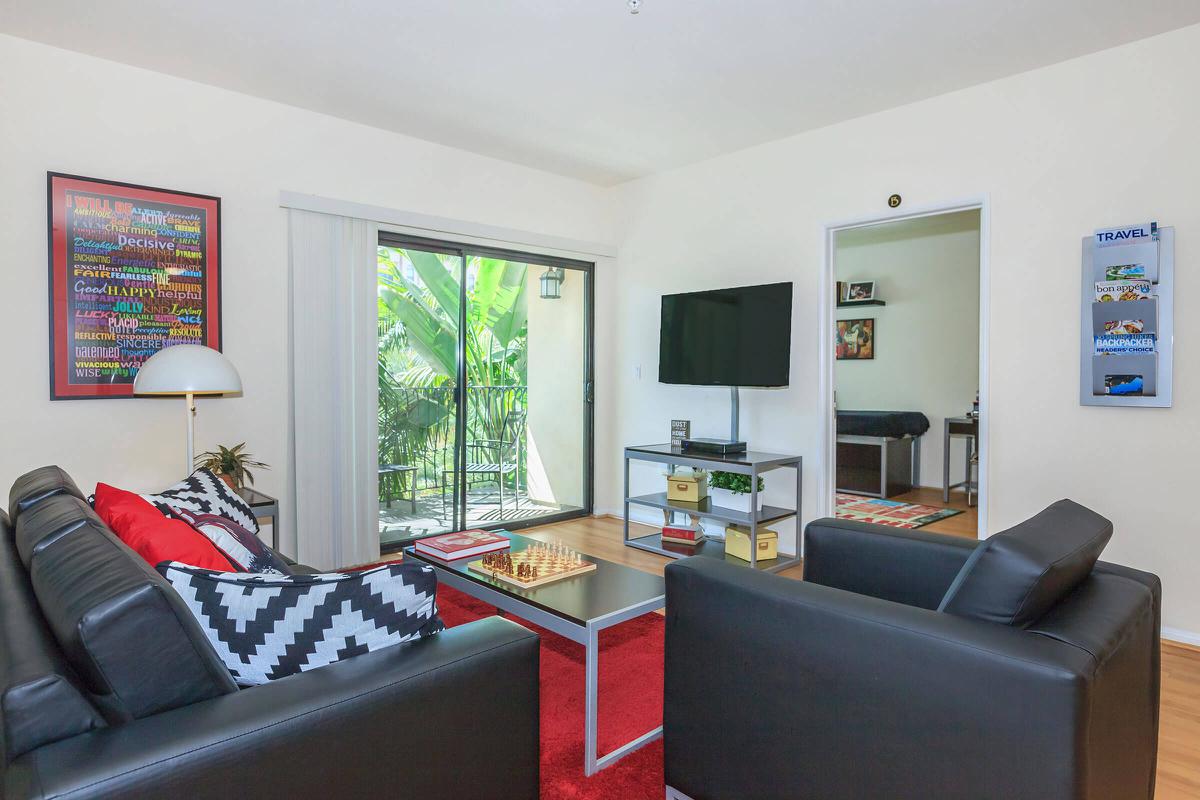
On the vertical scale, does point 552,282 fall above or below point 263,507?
above

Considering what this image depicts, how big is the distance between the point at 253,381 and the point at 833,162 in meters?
3.60

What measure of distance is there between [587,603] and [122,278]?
2.79 m

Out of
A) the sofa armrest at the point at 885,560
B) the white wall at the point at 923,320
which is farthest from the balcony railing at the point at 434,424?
the white wall at the point at 923,320

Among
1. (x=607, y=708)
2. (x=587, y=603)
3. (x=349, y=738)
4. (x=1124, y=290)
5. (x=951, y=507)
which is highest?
(x=1124, y=290)

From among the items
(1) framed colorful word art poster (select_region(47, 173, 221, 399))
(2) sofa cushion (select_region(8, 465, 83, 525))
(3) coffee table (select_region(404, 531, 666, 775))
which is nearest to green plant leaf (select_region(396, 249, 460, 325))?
(1) framed colorful word art poster (select_region(47, 173, 221, 399))

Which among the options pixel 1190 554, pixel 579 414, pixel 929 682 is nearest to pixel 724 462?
pixel 579 414

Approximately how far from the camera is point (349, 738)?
3.70 feet

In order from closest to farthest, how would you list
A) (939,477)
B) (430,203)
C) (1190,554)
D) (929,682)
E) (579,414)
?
1. (929,682)
2. (1190,554)
3. (430,203)
4. (579,414)
5. (939,477)

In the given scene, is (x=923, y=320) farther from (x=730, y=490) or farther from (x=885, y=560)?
(x=885, y=560)

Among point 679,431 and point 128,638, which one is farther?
point 679,431

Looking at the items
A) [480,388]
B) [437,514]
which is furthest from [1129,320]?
[437,514]

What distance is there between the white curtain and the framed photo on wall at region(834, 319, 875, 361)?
16.7 feet

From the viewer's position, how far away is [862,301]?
7.17 meters

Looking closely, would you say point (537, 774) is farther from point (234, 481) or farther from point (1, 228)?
point (1, 228)
